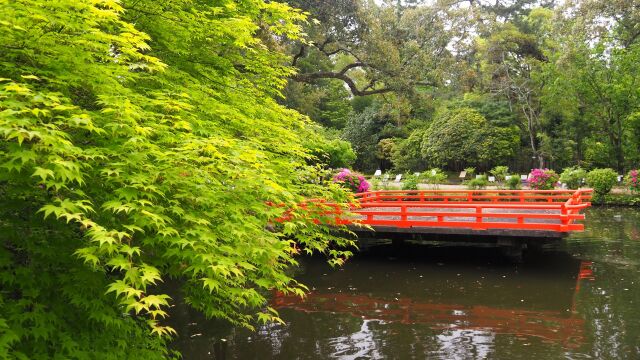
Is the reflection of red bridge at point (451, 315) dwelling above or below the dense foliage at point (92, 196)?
below

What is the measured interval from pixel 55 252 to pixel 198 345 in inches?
169

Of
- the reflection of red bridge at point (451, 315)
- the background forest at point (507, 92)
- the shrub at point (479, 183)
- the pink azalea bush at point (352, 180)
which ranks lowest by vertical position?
the reflection of red bridge at point (451, 315)

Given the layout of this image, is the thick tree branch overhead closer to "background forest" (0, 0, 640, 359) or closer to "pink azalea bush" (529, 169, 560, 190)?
"pink azalea bush" (529, 169, 560, 190)

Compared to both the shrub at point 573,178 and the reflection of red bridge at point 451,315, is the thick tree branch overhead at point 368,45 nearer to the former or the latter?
the shrub at point 573,178

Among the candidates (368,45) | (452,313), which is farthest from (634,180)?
(452,313)

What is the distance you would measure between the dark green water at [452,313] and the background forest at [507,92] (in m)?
11.4

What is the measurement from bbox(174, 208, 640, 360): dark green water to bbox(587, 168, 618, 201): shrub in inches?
515

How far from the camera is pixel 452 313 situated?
28.9 ft

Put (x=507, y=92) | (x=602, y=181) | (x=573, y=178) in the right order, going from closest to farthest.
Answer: (x=602, y=181) < (x=573, y=178) < (x=507, y=92)

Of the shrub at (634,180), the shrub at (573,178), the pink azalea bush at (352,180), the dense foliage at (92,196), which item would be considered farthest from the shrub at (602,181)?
the dense foliage at (92,196)

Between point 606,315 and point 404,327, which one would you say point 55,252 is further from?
point 606,315

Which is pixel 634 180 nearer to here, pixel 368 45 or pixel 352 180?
pixel 368 45

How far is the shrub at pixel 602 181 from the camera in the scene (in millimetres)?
24875

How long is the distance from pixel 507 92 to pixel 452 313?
100 ft
